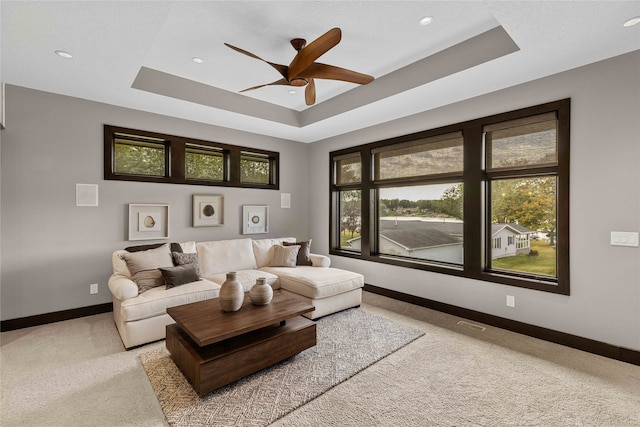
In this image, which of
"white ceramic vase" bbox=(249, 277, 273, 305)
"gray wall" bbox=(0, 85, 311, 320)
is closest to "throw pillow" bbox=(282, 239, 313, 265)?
"white ceramic vase" bbox=(249, 277, 273, 305)

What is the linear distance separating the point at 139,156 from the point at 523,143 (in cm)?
485

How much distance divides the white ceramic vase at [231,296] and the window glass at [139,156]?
8.52ft

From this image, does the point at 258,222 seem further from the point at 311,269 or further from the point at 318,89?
the point at 318,89

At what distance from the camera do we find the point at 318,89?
13.5ft

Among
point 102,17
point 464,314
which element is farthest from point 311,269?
point 102,17

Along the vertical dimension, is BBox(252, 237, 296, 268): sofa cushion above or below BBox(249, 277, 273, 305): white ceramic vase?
above

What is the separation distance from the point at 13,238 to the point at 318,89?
4.00 metres

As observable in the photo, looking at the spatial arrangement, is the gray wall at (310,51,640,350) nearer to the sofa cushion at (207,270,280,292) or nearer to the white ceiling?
the white ceiling

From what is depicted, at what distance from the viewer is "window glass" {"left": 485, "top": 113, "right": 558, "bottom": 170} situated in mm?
3091

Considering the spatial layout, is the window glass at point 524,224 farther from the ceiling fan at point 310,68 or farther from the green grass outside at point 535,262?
the ceiling fan at point 310,68

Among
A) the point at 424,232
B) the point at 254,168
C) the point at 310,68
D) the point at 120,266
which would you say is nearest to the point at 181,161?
the point at 254,168

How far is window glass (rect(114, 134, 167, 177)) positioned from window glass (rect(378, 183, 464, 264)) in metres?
3.41

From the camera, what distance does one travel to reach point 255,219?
5.21 metres

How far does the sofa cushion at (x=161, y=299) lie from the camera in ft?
9.24
